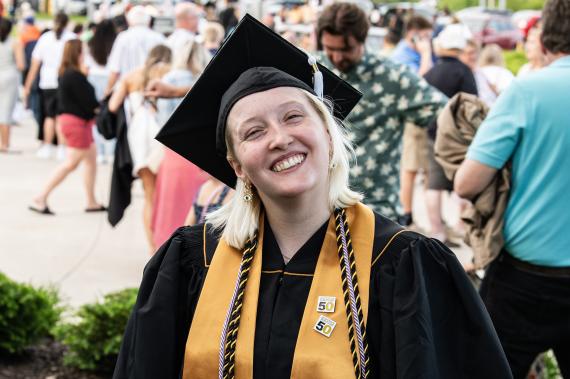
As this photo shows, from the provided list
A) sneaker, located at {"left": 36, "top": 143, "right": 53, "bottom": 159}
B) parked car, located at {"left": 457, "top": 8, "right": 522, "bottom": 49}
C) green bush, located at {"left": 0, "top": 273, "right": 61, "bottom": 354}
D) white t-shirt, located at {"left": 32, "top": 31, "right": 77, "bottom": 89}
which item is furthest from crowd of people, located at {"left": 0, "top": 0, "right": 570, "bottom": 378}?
parked car, located at {"left": 457, "top": 8, "right": 522, "bottom": 49}

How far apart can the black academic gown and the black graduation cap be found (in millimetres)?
388

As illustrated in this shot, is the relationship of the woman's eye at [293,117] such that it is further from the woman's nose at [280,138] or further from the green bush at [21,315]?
the green bush at [21,315]

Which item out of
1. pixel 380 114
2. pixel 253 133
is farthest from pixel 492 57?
pixel 253 133

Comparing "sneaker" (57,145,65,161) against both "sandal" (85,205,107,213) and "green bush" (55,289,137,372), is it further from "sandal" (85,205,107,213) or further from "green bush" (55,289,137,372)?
"green bush" (55,289,137,372)

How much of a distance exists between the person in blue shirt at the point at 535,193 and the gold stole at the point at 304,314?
1.16m

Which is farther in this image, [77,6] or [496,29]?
[77,6]

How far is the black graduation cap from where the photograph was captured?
2.79m

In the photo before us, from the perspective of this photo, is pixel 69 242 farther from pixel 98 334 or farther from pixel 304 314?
pixel 304 314

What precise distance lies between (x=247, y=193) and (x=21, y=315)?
3.18 metres

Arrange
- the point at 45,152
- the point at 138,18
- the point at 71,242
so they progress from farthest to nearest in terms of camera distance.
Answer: the point at 45,152 < the point at 138,18 < the point at 71,242

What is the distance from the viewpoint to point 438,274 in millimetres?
2631

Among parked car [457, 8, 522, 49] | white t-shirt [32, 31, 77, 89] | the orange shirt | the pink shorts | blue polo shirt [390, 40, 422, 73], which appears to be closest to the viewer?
the pink shorts

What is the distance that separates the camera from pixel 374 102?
525cm

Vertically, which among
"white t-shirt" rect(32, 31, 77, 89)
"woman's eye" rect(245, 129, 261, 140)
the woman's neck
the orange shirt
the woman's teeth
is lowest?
the orange shirt
